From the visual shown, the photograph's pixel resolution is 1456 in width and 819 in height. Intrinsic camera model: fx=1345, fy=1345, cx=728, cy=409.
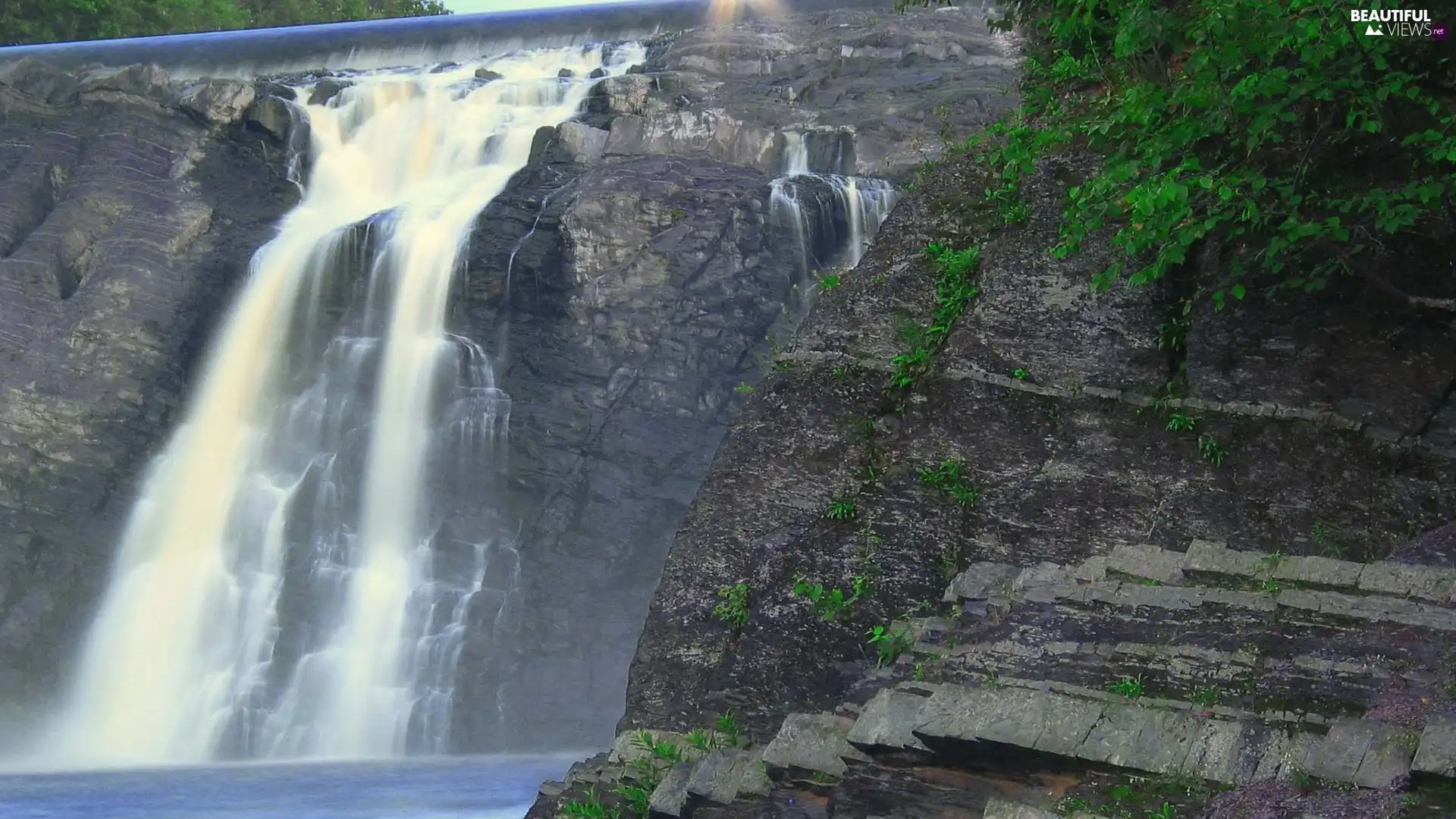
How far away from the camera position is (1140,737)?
6.20 m

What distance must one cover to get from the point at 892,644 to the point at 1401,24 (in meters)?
4.89

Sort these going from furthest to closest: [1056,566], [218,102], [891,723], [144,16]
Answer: [144,16] → [218,102] → [1056,566] → [891,723]

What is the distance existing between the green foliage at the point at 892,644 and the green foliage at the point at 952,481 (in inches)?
44.6

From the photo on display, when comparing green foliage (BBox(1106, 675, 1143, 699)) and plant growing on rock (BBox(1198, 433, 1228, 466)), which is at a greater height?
plant growing on rock (BBox(1198, 433, 1228, 466))

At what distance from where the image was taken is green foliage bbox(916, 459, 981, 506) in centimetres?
956

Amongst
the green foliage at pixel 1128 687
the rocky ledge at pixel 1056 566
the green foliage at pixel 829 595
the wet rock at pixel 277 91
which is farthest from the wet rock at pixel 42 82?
the green foliage at pixel 1128 687

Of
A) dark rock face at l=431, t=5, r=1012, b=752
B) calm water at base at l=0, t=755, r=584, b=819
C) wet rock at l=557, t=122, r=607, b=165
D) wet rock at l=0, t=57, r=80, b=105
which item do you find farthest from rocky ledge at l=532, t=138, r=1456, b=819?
wet rock at l=0, t=57, r=80, b=105

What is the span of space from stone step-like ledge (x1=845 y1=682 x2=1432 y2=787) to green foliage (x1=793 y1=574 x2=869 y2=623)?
2.22 metres

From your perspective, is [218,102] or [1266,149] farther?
[218,102]

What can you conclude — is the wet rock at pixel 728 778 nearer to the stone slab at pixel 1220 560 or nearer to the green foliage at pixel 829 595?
the green foliage at pixel 829 595

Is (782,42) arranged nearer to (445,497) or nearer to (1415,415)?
(445,497)

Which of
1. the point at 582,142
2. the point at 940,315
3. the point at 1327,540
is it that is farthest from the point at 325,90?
the point at 1327,540

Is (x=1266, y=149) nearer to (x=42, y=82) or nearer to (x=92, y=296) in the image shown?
(x=92, y=296)

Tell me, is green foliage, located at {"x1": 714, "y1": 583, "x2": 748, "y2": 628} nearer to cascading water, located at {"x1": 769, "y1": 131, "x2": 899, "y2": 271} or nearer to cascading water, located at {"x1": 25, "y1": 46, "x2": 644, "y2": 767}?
cascading water, located at {"x1": 25, "y1": 46, "x2": 644, "y2": 767}
